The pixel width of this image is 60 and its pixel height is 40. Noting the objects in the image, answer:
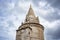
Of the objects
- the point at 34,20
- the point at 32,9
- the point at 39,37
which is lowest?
the point at 39,37

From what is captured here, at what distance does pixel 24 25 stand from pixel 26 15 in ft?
12.0

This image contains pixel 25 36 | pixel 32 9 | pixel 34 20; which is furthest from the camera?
pixel 32 9

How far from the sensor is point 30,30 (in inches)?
1182

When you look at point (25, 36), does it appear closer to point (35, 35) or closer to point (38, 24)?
point (35, 35)

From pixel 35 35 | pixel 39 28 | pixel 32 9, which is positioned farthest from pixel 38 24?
pixel 32 9

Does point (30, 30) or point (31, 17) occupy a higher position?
point (31, 17)

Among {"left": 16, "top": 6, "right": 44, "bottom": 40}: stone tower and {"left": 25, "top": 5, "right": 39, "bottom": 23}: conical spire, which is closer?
{"left": 16, "top": 6, "right": 44, "bottom": 40}: stone tower

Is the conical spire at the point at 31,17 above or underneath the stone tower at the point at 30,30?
above

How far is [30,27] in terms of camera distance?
1190 inches

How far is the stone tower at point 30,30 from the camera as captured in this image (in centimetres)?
2945

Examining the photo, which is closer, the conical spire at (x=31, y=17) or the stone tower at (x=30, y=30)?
the stone tower at (x=30, y=30)

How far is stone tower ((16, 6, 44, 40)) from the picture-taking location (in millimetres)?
29450

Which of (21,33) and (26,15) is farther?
(26,15)

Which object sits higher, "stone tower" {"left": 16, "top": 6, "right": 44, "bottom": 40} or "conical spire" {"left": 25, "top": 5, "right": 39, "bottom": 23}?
"conical spire" {"left": 25, "top": 5, "right": 39, "bottom": 23}
